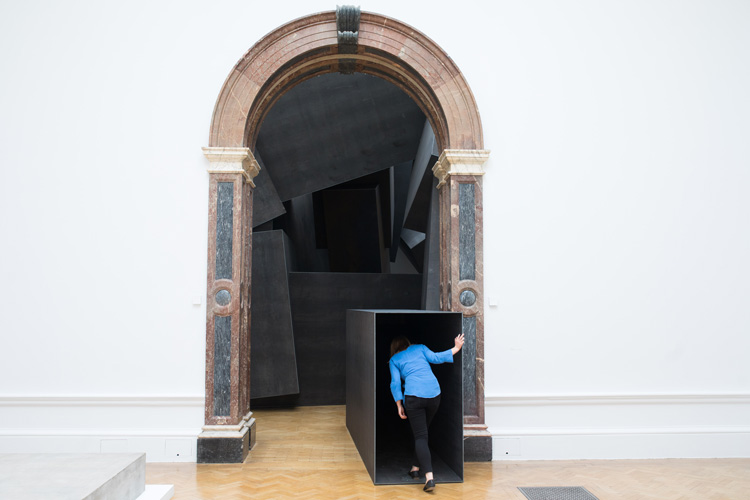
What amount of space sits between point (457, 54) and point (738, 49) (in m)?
3.01

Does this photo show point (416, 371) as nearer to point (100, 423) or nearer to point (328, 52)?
point (100, 423)

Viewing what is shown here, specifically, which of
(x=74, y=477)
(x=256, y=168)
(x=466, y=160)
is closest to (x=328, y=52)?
(x=256, y=168)

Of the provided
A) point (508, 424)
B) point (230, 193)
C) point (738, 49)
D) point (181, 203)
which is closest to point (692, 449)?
point (508, 424)

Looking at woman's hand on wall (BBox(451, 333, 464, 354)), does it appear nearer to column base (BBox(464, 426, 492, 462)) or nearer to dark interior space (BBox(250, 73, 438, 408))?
column base (BBox(464, 426, 492, 462))

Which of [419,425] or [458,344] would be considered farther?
[458,344]

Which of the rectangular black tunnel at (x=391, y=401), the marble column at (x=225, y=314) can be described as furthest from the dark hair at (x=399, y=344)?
the marble column at (x=225, y=314)

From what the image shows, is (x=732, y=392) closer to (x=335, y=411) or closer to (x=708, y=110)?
(x=708, y=110)

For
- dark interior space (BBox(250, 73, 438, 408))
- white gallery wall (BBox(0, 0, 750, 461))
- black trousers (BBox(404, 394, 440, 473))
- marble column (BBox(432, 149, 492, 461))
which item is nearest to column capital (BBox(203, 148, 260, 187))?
white gallery wall (BBox(0, 0, 750, 461))

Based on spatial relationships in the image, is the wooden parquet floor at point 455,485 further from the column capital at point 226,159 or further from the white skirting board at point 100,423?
the column capital at point 226,159

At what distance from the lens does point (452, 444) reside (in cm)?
488

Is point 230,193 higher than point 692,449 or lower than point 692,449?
higher

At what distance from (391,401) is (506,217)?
244 cm

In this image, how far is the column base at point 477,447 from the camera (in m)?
5.21

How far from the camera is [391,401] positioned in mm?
6281
